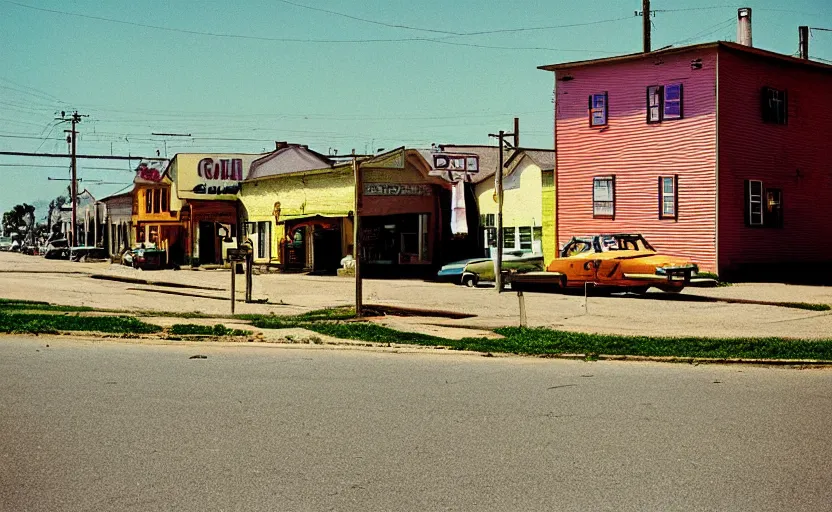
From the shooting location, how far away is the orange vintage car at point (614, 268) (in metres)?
24.8

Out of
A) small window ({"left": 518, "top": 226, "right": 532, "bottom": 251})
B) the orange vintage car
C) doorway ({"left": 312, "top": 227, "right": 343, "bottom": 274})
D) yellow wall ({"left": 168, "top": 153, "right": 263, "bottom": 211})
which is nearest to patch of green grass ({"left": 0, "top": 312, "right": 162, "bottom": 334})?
the orange vintage car

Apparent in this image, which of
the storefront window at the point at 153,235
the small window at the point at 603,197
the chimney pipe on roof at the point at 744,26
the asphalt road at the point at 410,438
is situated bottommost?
the asphalt road at the point at 410,438

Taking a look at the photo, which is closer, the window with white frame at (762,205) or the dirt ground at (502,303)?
the dirt ground at (502,303)

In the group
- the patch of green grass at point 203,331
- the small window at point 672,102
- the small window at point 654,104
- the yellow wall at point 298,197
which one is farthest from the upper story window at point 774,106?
the patch of green grass at point 203,331

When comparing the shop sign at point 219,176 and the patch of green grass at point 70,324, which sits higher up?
the shop sign at point 219,176

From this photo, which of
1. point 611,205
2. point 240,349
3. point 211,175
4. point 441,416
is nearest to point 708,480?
point 441,416

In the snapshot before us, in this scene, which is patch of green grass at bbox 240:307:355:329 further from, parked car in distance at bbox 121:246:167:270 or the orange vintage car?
parked car in distance at bbox 121:246:167:270

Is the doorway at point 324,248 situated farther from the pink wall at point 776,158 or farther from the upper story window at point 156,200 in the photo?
the pink wall at point 776,158

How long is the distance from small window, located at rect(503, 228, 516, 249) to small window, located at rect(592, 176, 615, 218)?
6083mm

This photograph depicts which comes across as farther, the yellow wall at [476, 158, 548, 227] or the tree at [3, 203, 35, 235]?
the tree at [3, 203, 35, 235]

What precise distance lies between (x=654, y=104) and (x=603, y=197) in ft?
12.8

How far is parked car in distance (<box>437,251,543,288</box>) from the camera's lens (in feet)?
107

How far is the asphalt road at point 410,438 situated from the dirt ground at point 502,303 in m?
6.52

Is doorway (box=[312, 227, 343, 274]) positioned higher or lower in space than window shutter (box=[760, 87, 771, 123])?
lower
